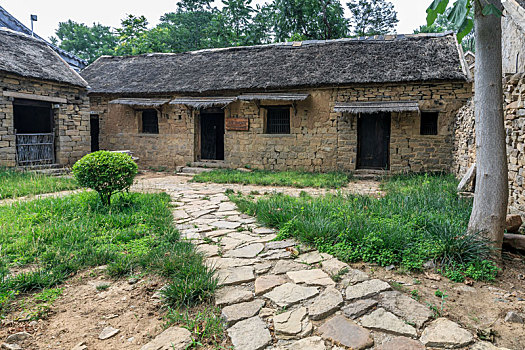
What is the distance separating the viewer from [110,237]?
13.6 ft

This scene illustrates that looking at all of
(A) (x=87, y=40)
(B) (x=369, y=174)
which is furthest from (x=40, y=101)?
(A) (x=87, y=40)

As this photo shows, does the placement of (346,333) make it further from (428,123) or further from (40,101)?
(40,101)

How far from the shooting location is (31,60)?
33.7 feet

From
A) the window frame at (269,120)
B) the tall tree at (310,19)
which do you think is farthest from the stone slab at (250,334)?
the tall tree at (310,19)

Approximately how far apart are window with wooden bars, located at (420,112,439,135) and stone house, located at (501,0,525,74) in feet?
17.2

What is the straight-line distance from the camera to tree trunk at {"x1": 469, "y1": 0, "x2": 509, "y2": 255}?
3248 millimetres

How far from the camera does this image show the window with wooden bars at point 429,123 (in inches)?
384

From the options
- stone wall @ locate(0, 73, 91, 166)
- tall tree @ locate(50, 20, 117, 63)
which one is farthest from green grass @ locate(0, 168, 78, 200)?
tall tree @ locate(50, 20, 117, 63)

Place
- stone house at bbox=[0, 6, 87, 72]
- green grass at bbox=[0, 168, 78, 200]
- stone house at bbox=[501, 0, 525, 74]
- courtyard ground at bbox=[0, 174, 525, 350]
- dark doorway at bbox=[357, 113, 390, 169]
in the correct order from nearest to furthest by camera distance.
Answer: courtyard ground at bbox=[0, 174, 525, 350] → stone house at bbox=[501, 0, 525, 74] → green grass at bbox=[0, 168, 78, 200] → dark doorway at bbox=[357, 113, 390, 169] → stone house at bbox=[0, 6, 87, 72]

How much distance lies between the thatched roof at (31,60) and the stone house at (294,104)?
5.31 ft

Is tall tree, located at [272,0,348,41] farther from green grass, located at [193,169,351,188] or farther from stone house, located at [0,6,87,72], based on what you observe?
green grass, located at [193,169,351,188]

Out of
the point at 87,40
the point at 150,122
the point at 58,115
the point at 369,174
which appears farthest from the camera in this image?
the point at 87,40

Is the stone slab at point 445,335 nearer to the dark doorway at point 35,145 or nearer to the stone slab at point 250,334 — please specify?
the stone slab at point 250,334

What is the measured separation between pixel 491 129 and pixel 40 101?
11.8m
